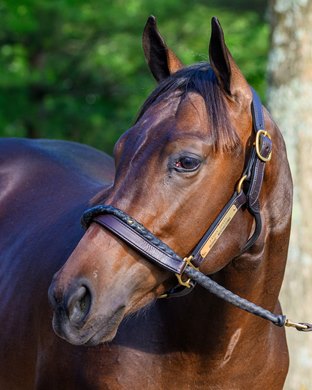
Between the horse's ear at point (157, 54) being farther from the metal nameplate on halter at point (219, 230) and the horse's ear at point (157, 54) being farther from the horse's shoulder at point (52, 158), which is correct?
the horse's shoulder at point (52, 158)

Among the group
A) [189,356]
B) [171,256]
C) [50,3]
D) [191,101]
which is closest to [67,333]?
[171,256]

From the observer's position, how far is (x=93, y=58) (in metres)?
17.7

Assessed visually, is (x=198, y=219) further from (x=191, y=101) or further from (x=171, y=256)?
(x=191, y=101)

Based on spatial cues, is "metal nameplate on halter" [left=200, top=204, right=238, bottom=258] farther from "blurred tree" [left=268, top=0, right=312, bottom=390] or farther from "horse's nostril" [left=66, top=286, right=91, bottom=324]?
"blurred tree" [left=268, top=0, right=312, bottom=390]

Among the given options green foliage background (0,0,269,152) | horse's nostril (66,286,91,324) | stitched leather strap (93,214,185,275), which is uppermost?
stitched leather strap (93,214,185,275)

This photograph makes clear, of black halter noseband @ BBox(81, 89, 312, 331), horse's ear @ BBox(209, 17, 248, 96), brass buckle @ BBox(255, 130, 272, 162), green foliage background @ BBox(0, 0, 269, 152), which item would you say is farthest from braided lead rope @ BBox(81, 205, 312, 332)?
green foliage background @ BBox(0, 0, 269, 152)

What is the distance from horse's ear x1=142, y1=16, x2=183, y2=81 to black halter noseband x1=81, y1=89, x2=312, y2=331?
42 cm

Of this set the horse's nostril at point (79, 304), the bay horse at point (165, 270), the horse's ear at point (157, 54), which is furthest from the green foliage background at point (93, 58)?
the horse's nostril at point (79, 304)

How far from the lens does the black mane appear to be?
3.10 metres

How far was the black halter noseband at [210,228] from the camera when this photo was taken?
9.69ft

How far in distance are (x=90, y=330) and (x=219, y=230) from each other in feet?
1.87

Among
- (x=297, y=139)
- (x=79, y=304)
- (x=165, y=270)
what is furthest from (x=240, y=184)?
(x=297, y=139)

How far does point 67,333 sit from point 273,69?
374 cm

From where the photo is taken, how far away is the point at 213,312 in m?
3.41
